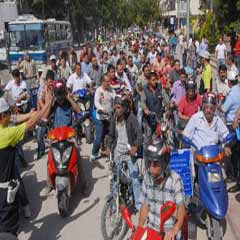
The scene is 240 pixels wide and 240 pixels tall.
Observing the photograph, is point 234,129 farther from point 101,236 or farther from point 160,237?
point 160,237

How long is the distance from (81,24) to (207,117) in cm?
6126

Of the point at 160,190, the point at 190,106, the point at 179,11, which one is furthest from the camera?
the point at 179,11

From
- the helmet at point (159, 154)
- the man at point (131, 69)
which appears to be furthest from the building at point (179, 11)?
the helmet at point (159, 154)

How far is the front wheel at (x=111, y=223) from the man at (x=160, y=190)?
1739 millimetres

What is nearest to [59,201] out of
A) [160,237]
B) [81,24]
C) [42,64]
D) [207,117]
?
[207,117]

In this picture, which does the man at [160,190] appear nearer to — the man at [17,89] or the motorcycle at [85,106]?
the motorcycle at [85,106]

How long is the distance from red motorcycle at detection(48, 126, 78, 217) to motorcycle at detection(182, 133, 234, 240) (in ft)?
7.01

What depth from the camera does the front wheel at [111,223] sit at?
19.6ft

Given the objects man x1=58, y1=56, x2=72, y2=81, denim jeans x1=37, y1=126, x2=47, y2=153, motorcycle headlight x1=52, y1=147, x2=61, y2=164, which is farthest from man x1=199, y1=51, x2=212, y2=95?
motorcycle headlight x1=52, y1=147, x2=61, y2=164

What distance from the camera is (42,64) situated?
952 inches

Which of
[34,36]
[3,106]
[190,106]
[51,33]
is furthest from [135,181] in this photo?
[51,33]

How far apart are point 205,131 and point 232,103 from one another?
5.72 ft

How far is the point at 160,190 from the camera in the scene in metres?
4.16

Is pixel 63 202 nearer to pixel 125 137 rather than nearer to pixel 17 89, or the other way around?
pixel 125 137
